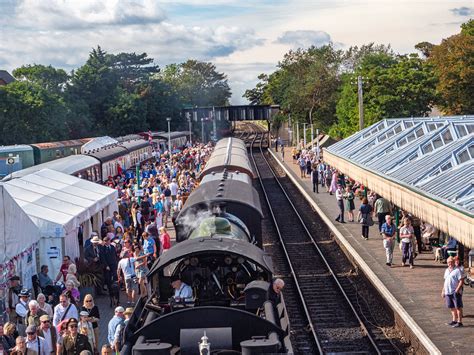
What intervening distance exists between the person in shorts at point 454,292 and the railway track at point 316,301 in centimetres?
135

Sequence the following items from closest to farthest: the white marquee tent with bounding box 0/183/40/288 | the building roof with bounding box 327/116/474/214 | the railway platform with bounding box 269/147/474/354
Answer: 1. the railway platform with bounding box 269/147/474/354
2. the white marquee tent with bounding box 0/183/40/288
3. the building roof with bounding box 327/116/474/214

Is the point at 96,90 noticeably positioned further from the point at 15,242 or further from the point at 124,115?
the point at 15,242

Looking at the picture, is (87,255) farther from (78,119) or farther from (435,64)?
(78,119)

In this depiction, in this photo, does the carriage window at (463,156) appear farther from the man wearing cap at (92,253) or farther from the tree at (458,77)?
the tree at (458,77)

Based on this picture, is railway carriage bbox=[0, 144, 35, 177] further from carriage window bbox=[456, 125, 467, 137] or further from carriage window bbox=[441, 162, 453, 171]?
carriage window bbox=[441, 162, 453, 171]

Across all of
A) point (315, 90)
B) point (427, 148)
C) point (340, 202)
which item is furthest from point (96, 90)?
point (427, 148)

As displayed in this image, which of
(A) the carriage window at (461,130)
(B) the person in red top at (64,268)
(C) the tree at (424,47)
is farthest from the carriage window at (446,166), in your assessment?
(C) the tree at (424,47)

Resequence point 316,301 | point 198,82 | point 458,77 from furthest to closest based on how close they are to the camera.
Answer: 1. point 198,82
2. point 458,77
3. point 316,301

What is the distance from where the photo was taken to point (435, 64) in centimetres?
5962

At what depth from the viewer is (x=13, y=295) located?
49.8ft

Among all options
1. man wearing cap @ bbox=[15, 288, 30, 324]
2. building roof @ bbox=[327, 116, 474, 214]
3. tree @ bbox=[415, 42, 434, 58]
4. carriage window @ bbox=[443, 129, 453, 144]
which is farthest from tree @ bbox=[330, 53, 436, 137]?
tree @ bbox=[415, 42, 434, 58]

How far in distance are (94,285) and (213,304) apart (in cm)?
809

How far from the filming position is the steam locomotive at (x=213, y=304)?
920 centimetres

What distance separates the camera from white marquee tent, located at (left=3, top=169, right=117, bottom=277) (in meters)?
18.0
